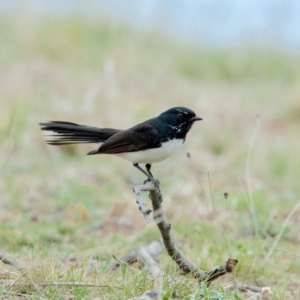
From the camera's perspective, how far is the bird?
4137 mm

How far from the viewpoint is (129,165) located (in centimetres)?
741

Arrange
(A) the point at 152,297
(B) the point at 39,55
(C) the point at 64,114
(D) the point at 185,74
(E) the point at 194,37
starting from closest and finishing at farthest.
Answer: (A) the point at 152,297
(C) the point at 64,114
(B) the point at 39,55
(D) the point at 185,74
(E) the point at 194,37

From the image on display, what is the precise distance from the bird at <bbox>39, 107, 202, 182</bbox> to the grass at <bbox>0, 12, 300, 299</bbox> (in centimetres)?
43

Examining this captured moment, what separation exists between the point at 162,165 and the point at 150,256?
329cm

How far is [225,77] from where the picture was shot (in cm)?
1277

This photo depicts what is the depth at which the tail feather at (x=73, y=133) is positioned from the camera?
169 inches

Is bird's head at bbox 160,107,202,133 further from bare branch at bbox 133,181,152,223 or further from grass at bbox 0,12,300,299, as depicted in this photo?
bare branch at bbox 133,181,152,223

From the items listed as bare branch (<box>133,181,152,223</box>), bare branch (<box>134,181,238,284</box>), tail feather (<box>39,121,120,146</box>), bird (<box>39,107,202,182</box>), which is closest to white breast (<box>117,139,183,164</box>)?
bird (<box>39,107,202,182</box>)

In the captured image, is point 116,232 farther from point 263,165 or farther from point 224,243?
point 263,165

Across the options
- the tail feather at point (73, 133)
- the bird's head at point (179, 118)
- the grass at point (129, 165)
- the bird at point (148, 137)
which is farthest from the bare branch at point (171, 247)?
the tail feather at point (73, 133)

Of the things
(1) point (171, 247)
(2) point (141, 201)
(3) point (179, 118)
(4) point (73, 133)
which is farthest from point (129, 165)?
(2) point (141, 201)

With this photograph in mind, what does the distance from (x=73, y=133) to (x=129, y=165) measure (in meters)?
3.09

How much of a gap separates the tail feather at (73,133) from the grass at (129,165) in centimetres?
71

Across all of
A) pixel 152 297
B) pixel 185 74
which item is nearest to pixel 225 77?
pixel 185 74
